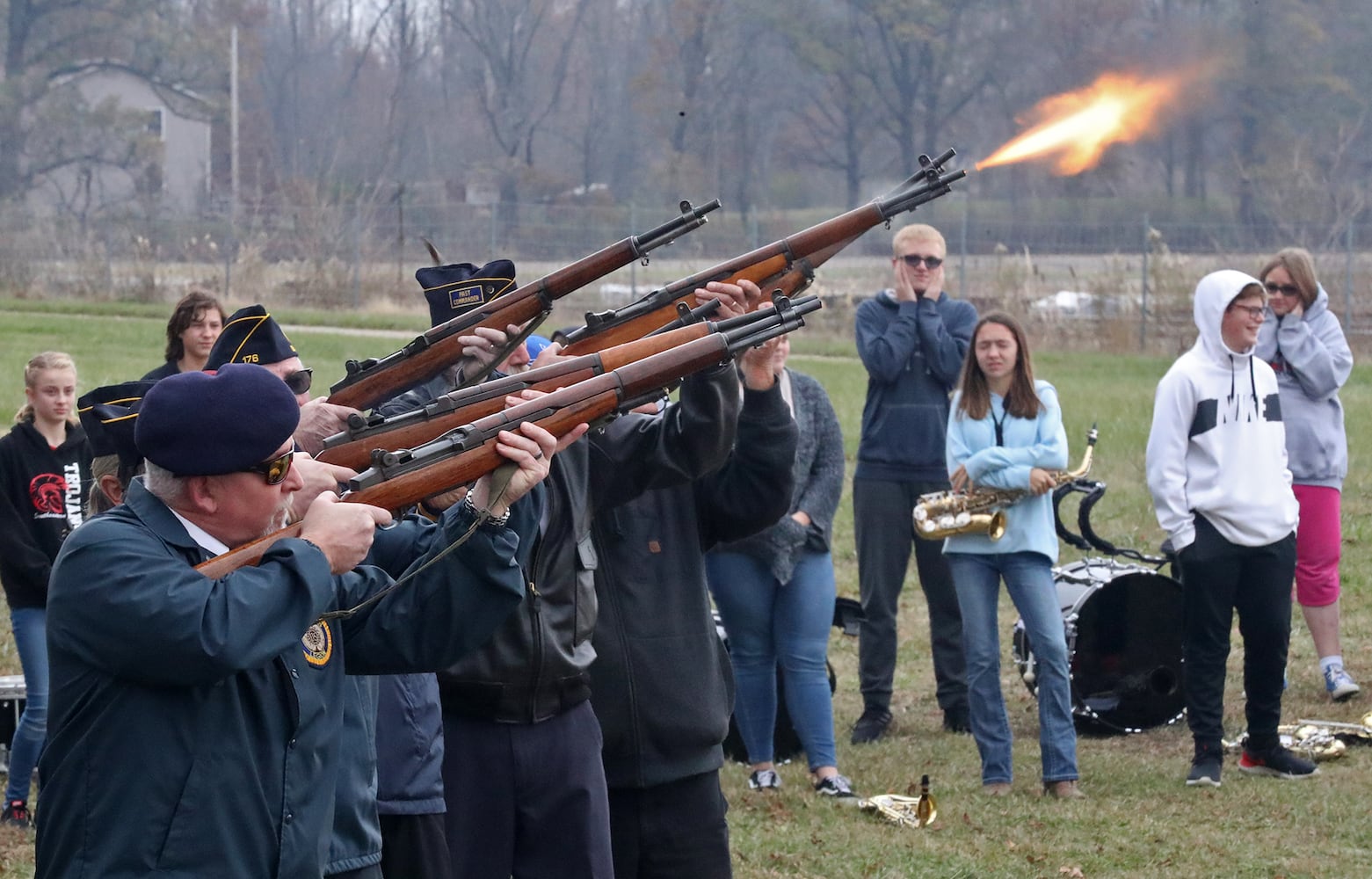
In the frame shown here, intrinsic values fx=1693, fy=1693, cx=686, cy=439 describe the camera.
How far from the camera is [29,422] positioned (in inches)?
283

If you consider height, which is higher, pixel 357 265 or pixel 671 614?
pixel 357 265

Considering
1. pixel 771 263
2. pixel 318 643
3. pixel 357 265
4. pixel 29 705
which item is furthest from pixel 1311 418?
pixel 357 265

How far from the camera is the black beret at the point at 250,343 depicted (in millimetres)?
4727

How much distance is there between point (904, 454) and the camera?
28.5 feet

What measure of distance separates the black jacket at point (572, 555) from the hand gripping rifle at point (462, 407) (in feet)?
0.72

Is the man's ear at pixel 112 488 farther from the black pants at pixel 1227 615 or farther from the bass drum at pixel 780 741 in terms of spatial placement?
the black pants at pixel 1227 615

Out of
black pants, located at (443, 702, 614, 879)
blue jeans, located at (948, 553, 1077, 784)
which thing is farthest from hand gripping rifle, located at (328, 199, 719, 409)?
blue jeans, located at (948, 553, 1077, 784)

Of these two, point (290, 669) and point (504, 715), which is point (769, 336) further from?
point (290, 669)

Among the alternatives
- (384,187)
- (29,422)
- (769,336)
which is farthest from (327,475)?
(384,187)

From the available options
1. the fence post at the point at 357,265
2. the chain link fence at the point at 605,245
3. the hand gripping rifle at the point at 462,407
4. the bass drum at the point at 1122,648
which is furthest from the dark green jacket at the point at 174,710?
the fence post at the point at 357,265

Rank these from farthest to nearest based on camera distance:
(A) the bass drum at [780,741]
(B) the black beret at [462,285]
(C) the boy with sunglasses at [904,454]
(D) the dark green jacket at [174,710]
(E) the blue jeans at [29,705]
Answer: (C) the boy with sunglasses at [904,454] → (A) the bass drum at [780,741] → (E) the blue jeans at [29,705] → (B) the black beret at [462,285] → (D) the dark green jacket at [174,710]

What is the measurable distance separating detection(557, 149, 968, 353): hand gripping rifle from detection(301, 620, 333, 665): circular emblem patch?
1737 millimetres

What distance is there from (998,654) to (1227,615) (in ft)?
3.36

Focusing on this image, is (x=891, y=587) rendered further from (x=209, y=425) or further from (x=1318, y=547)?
(x=209, y=425)
